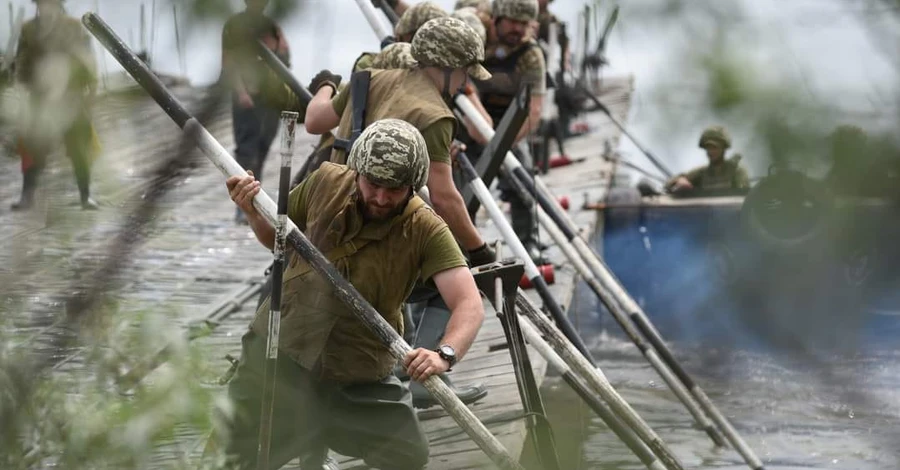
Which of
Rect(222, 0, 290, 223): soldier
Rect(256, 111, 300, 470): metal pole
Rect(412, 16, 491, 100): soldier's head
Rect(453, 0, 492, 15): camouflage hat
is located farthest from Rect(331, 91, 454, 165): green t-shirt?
Rect(222, 0, 290, 223): soldier

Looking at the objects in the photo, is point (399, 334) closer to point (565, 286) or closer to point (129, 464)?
point (129, 464)

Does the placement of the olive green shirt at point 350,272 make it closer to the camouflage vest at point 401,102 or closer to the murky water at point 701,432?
the murky water at point 701,432

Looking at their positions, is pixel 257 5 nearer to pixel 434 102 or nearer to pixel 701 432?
pixel 434 102

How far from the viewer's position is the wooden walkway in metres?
1.88

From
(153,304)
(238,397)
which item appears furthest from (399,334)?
(153,304)

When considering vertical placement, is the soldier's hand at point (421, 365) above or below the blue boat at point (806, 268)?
below

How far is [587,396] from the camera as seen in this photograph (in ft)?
22.4

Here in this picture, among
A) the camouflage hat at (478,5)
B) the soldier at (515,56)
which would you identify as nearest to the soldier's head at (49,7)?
the soldier at (515,56)

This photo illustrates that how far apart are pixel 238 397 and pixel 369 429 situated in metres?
0.66

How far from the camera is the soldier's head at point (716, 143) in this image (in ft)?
6.04

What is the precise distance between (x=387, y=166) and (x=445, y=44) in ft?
5.42

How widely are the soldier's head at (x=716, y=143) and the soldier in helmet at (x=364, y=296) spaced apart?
298 cm

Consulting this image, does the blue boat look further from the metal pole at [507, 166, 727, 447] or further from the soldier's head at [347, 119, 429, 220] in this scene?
the metal pole at [507, 166, 727, 447]

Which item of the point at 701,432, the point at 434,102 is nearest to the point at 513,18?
the point at 434,102
